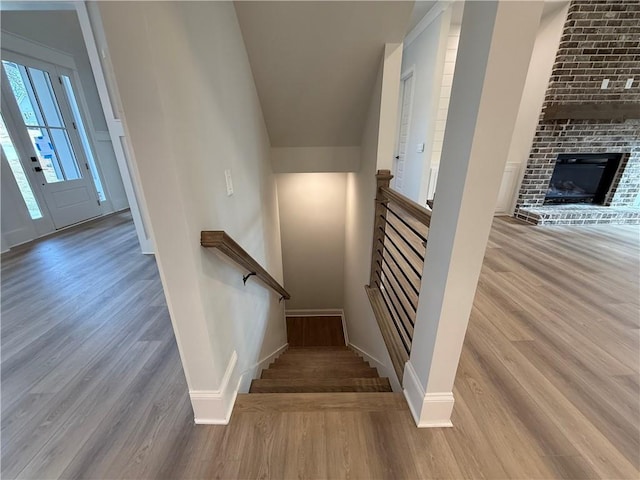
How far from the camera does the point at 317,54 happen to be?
1877 mm

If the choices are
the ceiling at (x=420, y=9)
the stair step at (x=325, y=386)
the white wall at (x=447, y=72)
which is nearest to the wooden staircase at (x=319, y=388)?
the stair step at (x=325, y=386)

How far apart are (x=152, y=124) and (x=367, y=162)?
1.99 meters

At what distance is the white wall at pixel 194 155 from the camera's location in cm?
75

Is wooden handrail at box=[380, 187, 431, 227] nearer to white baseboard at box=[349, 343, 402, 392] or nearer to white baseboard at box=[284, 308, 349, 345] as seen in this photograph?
white baseboard at box=[349, 343, 402, 392]

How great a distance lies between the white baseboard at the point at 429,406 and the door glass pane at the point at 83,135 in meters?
6.20

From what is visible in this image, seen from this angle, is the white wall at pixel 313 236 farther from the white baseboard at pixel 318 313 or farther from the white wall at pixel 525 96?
the white wall at pixel 525 96

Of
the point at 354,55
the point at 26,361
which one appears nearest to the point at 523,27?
the point at 354,55

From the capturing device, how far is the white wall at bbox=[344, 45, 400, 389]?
1.99 metres

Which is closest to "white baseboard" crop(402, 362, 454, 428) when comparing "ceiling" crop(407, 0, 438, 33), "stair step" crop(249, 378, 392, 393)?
"stair step" crop(249, 378, 392, 393)

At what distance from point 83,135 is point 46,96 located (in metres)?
0.70

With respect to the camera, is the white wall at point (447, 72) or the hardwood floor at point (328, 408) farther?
the white wall at point (447, 72)

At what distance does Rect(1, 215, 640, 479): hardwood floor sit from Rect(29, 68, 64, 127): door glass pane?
3227 millimetres

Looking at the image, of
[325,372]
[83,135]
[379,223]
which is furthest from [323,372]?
[83,135]

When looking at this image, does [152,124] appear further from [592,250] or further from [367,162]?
[592,250]
